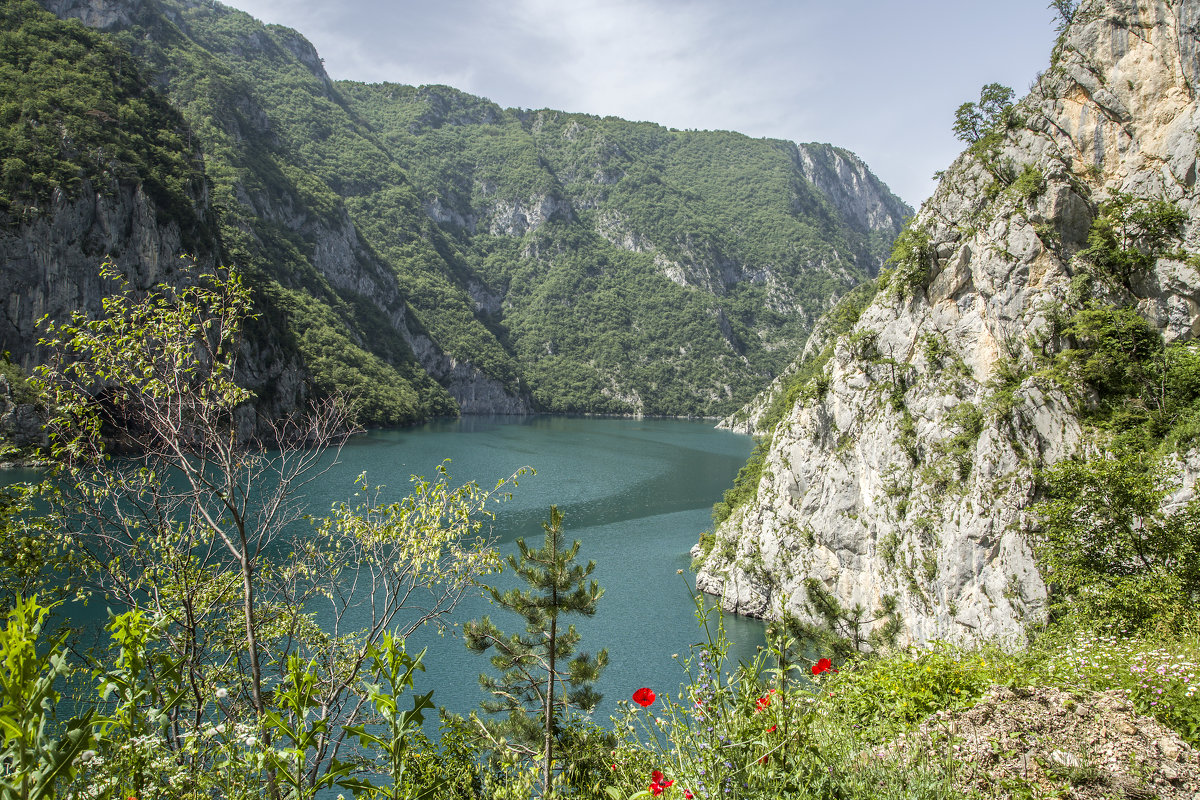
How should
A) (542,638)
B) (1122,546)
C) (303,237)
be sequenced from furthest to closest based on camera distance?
(303,237)
(1122,546)
(542,638)

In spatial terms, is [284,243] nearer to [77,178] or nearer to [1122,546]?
[77,178]

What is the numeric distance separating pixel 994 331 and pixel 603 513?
32.1m

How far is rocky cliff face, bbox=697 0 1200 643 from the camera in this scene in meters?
17.5

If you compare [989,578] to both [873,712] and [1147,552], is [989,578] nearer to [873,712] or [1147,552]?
[1147,552]

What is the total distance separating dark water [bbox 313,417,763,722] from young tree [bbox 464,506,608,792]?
4.49 m

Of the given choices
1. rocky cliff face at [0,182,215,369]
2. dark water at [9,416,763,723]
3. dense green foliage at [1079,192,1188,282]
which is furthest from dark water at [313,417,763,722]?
rocky cliff face at [0,182,215,369]

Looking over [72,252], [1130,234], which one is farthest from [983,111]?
[72,252]

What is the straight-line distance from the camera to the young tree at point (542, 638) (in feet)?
28.9

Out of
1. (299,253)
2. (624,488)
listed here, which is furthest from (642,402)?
(624,488)

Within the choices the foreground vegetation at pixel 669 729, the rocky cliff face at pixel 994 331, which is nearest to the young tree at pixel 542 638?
the foreground vegetation at pixel 669 729

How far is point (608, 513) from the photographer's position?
47344 mm

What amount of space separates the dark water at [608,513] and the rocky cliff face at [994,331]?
6772 millimetres

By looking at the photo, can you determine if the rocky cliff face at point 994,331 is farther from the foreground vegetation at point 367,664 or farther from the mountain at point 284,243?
the mountain at point 284,243

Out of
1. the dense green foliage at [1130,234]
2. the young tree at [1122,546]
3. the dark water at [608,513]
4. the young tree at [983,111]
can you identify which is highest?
the young tree at [983,111]
